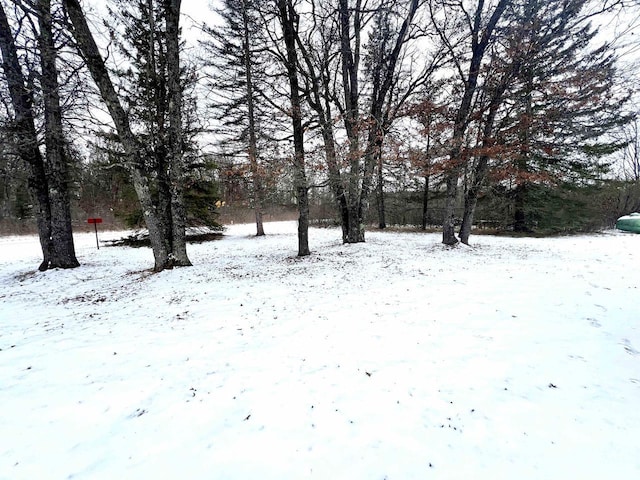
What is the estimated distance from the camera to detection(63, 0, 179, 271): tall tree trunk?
19.2 ft

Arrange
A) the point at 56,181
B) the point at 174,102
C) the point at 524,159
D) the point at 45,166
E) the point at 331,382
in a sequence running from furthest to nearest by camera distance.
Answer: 1. the point at 524,159
2. the point at 45,166
3. the point at 56,181
4. the point at 174,102
5. the point at 331,382

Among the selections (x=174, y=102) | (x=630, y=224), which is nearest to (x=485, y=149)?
(x=174, y=102)

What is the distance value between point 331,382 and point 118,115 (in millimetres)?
7477

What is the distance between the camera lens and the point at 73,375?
275 centimetres

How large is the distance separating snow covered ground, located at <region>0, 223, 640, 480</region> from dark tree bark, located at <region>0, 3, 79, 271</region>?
11.8ft

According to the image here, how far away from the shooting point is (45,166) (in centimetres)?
798

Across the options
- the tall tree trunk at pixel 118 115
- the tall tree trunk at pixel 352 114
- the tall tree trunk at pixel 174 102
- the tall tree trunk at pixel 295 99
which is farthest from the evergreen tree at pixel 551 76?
the tall tree trunk at pixel 118 115

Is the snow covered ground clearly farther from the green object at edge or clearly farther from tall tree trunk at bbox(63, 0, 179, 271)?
the green object at edge

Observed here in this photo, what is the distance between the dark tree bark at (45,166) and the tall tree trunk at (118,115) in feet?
6.04

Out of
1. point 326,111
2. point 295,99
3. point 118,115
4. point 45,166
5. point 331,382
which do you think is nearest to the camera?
point 331,382

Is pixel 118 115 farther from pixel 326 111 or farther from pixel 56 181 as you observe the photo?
pixel 326 111

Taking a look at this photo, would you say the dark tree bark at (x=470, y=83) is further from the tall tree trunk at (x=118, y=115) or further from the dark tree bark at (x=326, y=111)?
the tall tree trunk at (x=118, y=115)

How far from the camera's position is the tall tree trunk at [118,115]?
586 cm

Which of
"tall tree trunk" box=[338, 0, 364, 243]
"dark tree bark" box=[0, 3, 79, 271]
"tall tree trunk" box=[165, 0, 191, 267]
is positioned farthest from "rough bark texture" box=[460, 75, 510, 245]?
"dark tree bark" box=[0, 3, 79, 271]
